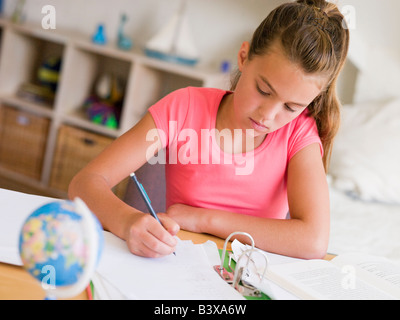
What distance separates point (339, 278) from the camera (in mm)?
819

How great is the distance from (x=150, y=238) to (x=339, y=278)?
313 mm

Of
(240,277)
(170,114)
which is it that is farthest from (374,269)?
(170,114)

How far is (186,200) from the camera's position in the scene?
1.16 metres

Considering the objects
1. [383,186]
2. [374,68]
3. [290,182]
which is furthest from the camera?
[374,68]

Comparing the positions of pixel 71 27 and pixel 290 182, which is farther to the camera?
pixel 71 27

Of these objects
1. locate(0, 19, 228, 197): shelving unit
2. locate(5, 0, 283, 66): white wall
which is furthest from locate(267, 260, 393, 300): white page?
locate(5, 0, 283, 66): white wall

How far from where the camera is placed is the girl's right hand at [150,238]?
75cm

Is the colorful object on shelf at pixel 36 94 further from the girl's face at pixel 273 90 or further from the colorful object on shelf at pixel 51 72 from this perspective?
the girl's face at pixel 273 90

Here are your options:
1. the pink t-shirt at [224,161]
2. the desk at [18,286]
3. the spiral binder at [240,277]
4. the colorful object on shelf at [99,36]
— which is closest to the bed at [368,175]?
the pink t-shirt at [224,161]

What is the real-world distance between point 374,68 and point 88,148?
1.41 meters

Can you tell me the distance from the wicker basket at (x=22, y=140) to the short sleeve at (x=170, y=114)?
65.7 inches

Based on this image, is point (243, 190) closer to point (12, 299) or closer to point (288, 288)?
point (288, 288)

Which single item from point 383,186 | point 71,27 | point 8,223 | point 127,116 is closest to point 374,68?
point 383,186
